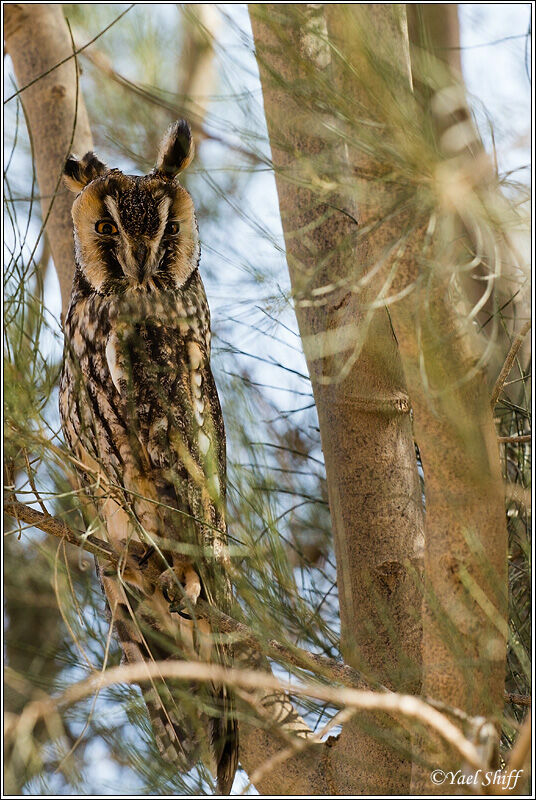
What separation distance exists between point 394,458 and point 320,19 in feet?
2.69

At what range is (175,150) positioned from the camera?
1742mm

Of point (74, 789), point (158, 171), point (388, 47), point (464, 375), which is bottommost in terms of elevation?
point (74, 789)

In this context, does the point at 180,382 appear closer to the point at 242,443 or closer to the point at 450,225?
the point at 242,443

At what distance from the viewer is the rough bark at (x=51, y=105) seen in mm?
2004

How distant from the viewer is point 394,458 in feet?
5.27

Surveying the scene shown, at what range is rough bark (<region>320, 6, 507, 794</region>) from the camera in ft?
3.25

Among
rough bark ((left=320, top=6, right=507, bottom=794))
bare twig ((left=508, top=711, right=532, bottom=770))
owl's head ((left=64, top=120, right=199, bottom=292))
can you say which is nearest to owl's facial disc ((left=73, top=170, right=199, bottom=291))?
owl's head ((left=64, top=120, right=199, bottom=292))

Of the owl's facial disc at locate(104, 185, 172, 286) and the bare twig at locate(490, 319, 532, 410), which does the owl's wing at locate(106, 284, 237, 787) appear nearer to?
the owl's facial disc at locate(104, 185, 172, 286)

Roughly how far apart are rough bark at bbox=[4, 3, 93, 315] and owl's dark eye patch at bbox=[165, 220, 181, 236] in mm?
354

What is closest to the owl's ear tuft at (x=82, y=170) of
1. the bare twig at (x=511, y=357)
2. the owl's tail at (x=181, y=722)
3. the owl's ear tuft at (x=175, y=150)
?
the owl's ear tuft at (x=175, y=150)

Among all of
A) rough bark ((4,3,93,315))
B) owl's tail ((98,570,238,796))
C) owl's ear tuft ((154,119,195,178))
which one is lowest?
owl's tail ((98,570,238,796))

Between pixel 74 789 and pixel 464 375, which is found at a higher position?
pixel 464 375

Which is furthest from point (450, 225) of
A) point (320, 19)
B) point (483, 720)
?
point (483, 720)

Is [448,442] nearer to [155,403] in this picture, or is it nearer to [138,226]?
[155,403]
